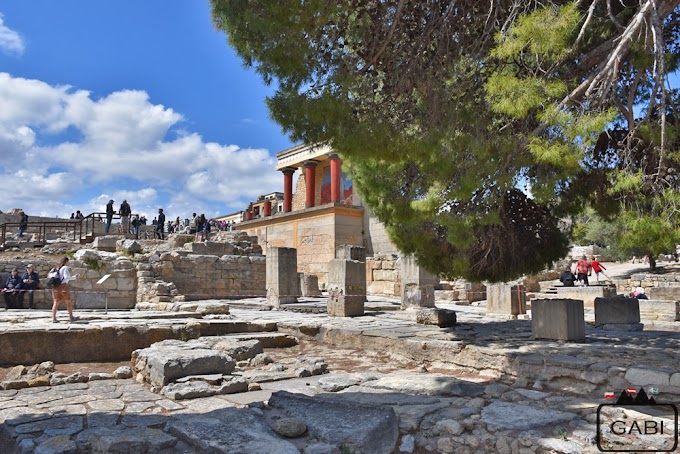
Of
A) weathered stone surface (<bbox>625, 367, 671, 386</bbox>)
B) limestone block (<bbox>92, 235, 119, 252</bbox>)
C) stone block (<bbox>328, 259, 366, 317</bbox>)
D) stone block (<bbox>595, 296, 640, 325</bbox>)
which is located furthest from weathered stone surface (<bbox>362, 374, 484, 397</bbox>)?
limestone block (<bbox>92, 235, 119, 252</bbox>)

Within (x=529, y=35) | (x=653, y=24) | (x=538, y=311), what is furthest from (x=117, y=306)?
(x=653, y=24)

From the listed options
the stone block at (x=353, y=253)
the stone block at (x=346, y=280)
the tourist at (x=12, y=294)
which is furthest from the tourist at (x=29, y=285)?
the stone block at (x=353, y=253)

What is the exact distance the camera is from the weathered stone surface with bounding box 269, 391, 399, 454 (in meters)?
4.12

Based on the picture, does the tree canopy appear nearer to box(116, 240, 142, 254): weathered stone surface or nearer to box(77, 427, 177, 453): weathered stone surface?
box(77, 427, 177, 453): weathered stone surface

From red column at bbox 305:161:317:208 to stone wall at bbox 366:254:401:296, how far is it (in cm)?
874

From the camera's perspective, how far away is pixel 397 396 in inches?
218

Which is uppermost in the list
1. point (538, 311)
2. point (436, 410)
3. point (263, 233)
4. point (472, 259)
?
Result: point (263, 233)

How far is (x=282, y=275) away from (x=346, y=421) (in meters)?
11.4

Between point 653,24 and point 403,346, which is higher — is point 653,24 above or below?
above

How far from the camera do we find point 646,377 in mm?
5457

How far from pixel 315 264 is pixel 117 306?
1098 cm

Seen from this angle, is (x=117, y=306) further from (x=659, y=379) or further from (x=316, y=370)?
(x=659, y=379)

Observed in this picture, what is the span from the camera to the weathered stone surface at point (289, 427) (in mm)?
4234

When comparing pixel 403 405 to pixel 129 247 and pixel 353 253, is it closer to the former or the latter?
pixel 353 253
